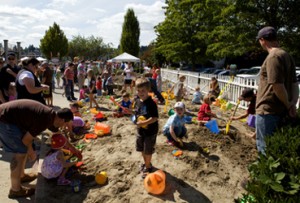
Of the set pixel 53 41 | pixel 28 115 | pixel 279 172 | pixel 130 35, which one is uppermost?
pixel 130 35

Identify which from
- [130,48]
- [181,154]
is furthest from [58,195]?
[130,48]

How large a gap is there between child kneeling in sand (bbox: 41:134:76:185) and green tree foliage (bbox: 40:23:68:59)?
172 feet

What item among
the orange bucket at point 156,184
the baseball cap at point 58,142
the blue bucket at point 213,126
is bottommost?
the orange bucket at point 156,184

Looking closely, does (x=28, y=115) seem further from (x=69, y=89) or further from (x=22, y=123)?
(x=69, y=89)

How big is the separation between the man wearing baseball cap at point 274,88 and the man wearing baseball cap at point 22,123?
99.3 inches

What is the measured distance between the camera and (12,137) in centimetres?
400

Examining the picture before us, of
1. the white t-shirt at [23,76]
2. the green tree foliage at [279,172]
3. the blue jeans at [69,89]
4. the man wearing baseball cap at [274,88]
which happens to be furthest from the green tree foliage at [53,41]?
the green tree foliage at [279,172]

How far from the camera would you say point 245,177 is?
4594 mm

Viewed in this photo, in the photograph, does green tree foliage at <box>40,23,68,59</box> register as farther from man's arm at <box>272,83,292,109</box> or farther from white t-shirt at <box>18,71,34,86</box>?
man's arm at <box>272,83,292,109</box>

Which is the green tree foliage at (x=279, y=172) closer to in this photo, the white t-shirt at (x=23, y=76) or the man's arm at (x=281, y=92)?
the man's arm at (x=281, y=92)

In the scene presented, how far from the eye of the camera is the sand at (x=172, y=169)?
13.3 ft

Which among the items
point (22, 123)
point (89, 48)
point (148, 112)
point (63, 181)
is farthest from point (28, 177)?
point (89, 48)

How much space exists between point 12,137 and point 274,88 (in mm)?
3450

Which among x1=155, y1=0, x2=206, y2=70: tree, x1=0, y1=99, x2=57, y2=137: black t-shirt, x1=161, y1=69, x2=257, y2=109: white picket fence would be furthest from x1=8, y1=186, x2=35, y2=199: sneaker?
x1=155, y1=0, x2=206, y2=70: tree
